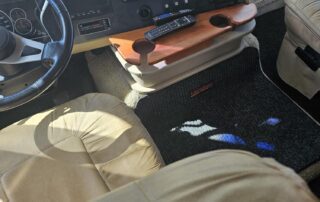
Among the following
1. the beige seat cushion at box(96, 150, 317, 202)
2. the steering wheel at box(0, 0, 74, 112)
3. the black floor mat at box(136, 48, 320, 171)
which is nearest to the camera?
the beige seat cushion at box(96, 150, 317, 202)

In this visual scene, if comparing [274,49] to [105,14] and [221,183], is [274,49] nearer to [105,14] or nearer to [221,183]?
[105,14]

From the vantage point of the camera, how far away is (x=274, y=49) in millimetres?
1572

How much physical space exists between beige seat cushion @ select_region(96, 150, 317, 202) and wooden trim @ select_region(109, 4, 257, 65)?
42cm

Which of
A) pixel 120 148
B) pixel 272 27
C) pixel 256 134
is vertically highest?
pixel 120 148

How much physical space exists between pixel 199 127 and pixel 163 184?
0.79m

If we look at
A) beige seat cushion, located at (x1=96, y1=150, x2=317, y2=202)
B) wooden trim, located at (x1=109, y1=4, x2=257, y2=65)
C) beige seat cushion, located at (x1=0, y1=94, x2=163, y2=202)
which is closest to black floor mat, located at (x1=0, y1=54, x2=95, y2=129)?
beige seat cushion, located at (x1=0, y1=94, x2=163, y2=202)

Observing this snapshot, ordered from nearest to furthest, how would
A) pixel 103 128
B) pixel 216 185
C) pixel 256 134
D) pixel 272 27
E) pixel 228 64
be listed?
pixel 216 185, pixel 103 128, pixel 228 64, pixel 256 134, pixel 272 27

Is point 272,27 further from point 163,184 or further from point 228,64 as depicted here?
point 163,184

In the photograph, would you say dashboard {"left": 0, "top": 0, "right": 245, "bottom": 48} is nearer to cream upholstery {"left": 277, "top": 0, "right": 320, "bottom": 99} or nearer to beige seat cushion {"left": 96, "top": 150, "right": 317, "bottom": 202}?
cream upholstery {"left": 277, "top": 0, "right": 320, "bottom": 99}

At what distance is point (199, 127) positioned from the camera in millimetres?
1333

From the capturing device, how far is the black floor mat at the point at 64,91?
1.25 m

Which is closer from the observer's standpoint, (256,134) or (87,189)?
(87,189)

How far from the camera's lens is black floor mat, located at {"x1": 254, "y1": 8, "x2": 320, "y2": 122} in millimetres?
1375

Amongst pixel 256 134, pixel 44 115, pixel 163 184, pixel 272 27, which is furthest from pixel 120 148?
pixel 272 27
